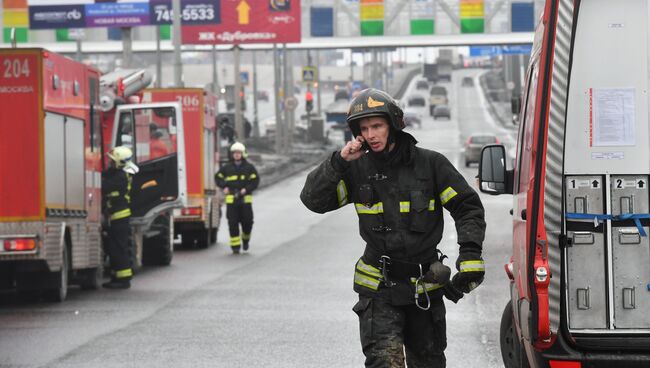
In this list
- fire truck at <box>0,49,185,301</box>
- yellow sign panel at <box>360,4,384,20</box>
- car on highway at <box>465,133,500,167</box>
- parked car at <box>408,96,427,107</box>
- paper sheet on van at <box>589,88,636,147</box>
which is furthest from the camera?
parked car at <box>408,96,427,107</box>

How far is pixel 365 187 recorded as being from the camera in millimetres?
6848

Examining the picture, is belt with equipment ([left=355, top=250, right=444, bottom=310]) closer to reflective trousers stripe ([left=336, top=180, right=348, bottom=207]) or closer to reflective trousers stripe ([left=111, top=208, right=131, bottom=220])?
reflective trousers stripe ([left=336, top=180, right=348, bottom=207])

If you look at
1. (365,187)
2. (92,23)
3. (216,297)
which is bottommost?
(216,297)

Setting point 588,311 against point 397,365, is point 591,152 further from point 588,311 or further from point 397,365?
point 397,365

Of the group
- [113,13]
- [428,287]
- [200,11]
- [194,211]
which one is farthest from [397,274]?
[200,11]

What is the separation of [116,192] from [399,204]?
1061 centimetres

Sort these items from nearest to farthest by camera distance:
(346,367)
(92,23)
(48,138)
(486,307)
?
1. (346,367)
2. (486,307)
3. (48,138)
4. (92,23)

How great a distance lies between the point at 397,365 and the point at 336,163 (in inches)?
38.7

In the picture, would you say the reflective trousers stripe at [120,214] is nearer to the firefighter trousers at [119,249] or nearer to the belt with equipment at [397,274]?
the firefighter trousers at [119,249]

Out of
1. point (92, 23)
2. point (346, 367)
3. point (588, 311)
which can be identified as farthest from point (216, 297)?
point (92, 23)

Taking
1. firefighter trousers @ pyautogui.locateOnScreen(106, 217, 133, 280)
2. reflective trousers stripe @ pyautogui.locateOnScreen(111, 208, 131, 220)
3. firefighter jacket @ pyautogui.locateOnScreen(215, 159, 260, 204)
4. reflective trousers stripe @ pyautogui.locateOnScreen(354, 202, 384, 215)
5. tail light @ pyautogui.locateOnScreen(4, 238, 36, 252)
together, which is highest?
reflective trousers stripe @ pyautogui.locateOnScreen(354, 202, 384, 215)

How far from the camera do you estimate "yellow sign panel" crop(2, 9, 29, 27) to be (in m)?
48.2

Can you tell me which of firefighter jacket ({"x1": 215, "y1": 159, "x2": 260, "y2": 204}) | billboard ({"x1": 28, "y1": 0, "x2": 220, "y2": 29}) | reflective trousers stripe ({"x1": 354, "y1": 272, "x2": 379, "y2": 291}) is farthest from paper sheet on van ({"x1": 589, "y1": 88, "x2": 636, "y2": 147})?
billboard ({"x1": 28, "y1": 0, "x2": 220, "y2": 29})

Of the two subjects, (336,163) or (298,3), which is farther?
(298,3)
